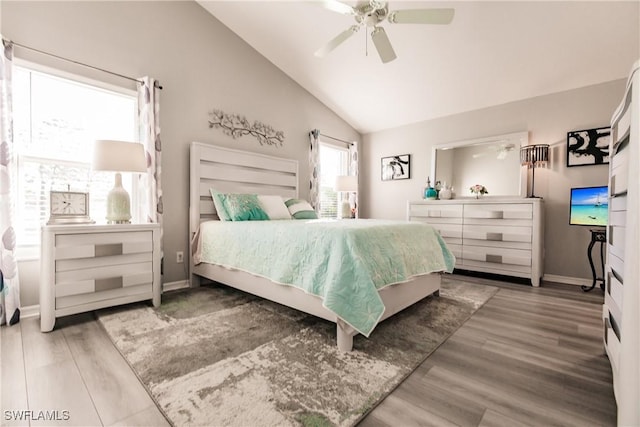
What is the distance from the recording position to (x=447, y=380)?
58.2 inches

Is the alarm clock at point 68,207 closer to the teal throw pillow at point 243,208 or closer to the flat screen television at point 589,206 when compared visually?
the teal throw pillow at point 243,208

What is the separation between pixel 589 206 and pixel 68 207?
5089mm

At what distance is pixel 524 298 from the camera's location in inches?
114

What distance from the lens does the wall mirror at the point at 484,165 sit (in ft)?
12.8

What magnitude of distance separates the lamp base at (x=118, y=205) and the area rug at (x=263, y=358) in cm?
77

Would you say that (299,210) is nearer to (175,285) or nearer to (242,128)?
(242,128)

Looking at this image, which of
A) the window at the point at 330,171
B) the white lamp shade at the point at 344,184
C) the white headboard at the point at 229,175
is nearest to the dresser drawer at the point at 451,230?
the white lamp shade at the point at 344,184

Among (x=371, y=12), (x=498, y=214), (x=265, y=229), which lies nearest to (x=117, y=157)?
(x=265, y=229)

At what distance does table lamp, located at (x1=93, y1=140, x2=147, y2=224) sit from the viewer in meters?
2.30

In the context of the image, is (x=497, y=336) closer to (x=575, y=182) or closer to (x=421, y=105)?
(x=575, y=182)

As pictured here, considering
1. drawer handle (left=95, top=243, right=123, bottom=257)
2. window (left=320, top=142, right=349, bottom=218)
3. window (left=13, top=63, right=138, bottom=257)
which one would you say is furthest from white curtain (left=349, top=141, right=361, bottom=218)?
drawer handle (left=95, top=243, right=123, bottom=257)

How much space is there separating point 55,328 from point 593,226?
17.0 feet

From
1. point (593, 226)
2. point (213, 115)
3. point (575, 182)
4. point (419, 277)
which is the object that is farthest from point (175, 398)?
point (575, 182)

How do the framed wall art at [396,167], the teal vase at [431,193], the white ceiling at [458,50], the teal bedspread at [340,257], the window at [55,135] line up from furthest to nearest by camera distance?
the framed wall art at [396,167] → the teal vase at [431,193] → the white ceiling at [458,50] → the window at [55,135] → the teal bedspread at [340,257]
